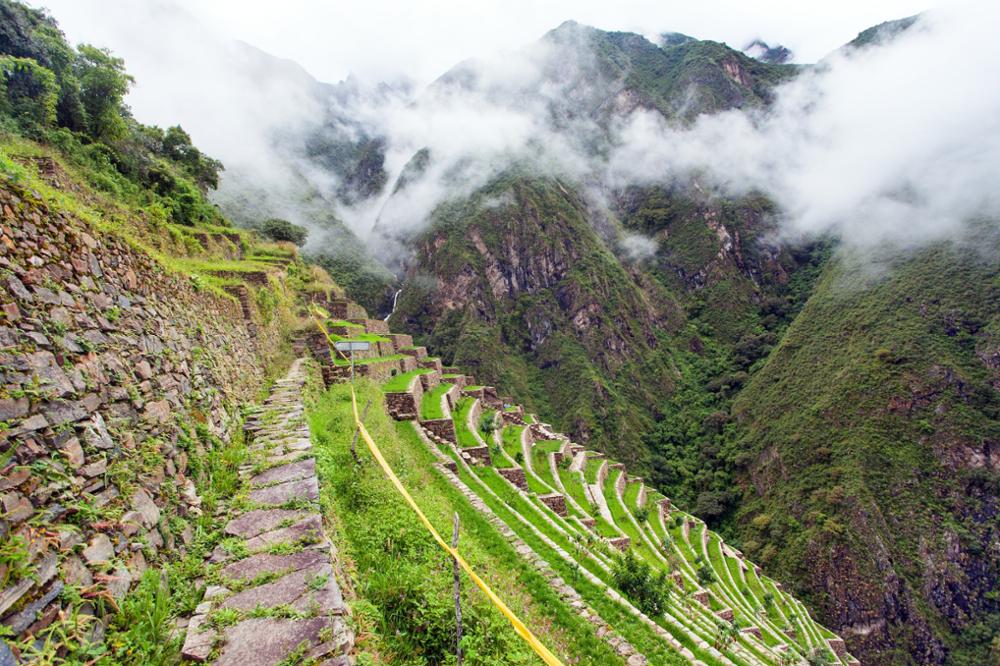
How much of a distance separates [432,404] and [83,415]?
15.6 m

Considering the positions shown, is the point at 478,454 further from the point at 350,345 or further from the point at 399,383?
the point at 350,345

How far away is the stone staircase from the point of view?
299 cm

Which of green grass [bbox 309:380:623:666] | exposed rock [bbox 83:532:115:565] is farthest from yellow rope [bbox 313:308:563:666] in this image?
exposed rock [bbox 83:532:115:565]

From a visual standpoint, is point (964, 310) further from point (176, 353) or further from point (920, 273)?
point (176, 353)

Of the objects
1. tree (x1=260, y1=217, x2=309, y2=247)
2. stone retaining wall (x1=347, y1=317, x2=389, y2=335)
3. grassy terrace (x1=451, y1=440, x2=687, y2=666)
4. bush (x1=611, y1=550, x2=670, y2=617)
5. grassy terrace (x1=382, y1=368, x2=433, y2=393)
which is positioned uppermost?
tree (x1=260, y1=217, x2=309, y2=247)

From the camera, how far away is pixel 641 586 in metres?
8.91

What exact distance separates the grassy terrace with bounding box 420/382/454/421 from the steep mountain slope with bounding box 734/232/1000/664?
53.3m

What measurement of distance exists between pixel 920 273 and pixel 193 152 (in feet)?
347

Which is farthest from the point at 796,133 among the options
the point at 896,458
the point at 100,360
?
the point at 100,360

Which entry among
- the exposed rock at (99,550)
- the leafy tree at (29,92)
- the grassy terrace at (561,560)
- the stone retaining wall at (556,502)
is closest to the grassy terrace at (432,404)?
the grassy terrace at (561,560)

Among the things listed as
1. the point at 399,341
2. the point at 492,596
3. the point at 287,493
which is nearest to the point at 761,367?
the point at 399,341

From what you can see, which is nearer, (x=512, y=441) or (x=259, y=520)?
(x=259, y=520)

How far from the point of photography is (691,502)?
67.4 meters

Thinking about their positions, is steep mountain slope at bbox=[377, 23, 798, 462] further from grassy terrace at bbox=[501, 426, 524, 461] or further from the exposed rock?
→ the exposed rock
